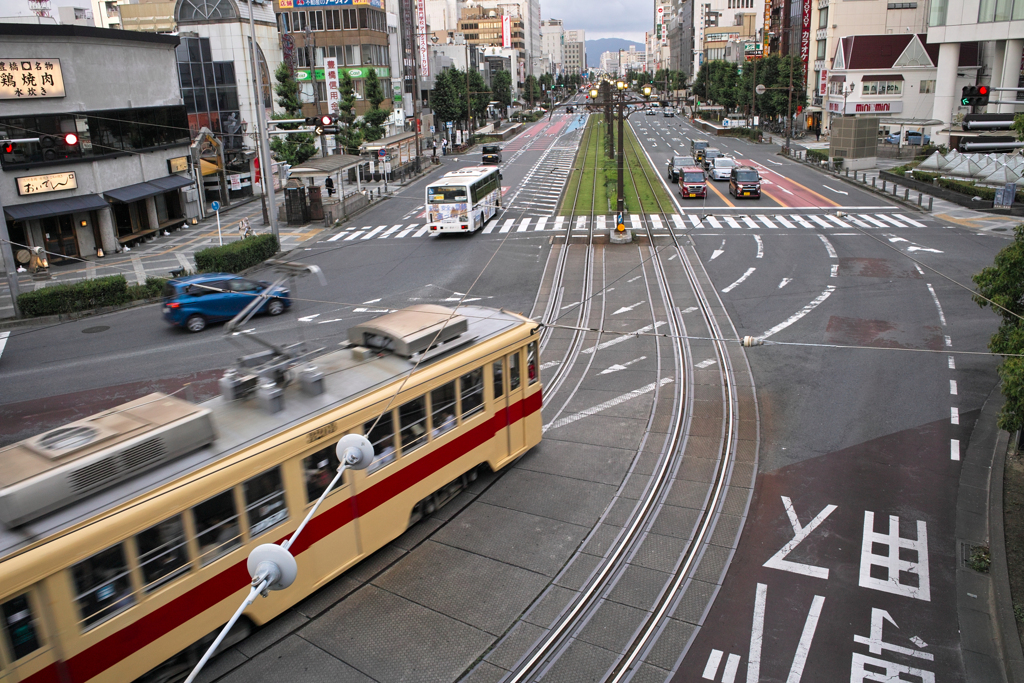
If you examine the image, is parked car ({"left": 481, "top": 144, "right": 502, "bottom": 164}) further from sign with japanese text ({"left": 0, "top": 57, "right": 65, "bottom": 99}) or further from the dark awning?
sign with japanese text ({"left": 0, "top": 57, "right": 65, "bottom": 99})

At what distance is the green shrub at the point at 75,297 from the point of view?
2381cm

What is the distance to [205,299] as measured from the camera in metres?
22.3

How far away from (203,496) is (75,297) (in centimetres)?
2003

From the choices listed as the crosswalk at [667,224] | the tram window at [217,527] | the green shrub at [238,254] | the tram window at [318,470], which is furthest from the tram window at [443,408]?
the crosswalk at [667,224]

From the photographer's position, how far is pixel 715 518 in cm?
1164

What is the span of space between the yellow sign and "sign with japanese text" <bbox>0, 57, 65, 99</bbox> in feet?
27.0

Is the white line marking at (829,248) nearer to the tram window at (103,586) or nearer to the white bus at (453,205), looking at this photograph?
the white bus at (453,205)

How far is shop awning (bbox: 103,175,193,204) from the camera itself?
3438 centimetres

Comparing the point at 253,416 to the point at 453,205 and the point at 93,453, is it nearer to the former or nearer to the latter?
the point at 93,453

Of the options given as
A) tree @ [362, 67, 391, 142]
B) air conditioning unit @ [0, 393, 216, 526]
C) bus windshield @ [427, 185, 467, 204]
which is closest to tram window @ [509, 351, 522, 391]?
air conditioning unit @ [0, 393, 216, 526]

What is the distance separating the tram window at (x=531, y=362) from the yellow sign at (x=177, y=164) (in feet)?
111

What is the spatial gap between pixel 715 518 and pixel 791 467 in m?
2.50

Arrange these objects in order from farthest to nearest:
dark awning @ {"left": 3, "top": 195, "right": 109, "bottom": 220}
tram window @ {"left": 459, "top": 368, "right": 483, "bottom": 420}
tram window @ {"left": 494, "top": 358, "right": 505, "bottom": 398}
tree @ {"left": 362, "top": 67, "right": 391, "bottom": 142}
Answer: tree @ {"left": 362, "top": 67, "right": 391, "bottom": 142} < dark awning @ {"left": 3, "top": 195, "right": 109, "bottom": 220} < tram window @ {"left": 494, "top": 358, "right": 505, "bottom": 398} < tram window @ {"left": 459, "top": 368, "right": 483, "bottom": 420}

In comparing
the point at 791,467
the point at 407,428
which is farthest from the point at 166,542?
the point at 791,467
